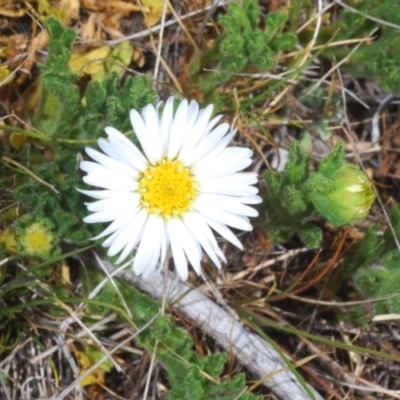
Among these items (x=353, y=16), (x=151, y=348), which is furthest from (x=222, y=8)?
(x=151, y=348)

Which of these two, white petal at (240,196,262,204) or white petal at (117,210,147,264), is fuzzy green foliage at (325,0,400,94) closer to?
white petal at (240,196,262,204)

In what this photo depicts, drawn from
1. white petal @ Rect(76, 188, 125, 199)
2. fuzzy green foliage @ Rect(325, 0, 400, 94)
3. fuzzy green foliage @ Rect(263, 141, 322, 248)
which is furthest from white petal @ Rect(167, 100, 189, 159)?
fuzzy green foliage @ Rect(325, 0, 400, 94)

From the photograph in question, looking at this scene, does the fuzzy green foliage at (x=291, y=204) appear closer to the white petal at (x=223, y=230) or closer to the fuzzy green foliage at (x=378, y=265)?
the white petal at (x=223, y=230)

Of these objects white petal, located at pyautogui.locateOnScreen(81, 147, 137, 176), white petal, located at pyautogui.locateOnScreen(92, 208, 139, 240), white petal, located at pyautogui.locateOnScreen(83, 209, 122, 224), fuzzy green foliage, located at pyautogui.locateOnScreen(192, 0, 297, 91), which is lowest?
white petal, located at pyautogui.locateOnScreen(92, 208, 139, 240)

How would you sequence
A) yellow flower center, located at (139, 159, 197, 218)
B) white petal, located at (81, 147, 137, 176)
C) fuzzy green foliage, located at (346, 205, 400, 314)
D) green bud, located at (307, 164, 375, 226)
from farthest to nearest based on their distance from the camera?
fuzzy green foliage, located at (346, 205, 400, 314) → yellow flower center, located at (139, 159, 197, 218) → green bud, located at (307, 164, 375, 226) → white petal, located at (81, 147, 137, 176)

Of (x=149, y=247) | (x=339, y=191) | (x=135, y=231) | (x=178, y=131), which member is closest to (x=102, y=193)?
(x=135, y=231)

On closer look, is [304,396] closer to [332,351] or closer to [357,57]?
[332,351]

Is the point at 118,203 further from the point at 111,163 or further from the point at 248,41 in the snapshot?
the point at 248,41
